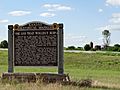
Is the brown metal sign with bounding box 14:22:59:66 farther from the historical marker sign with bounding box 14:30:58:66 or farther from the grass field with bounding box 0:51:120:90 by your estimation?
the grass field with bounding box 0:51:120:90

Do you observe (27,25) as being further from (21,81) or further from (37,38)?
(21,81)

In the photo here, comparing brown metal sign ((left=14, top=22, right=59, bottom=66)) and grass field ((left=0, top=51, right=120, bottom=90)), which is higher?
brown metal sign ((left=14, top=22, right=59, bottom=66))

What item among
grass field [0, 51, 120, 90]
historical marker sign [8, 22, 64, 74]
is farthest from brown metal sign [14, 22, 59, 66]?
grass field [0, 51, 120, 90]

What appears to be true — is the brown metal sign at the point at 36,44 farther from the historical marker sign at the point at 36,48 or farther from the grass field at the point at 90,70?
the grass field at the point at 90,70

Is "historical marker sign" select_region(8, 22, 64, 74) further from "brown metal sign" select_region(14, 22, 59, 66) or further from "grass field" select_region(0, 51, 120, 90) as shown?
"grass field" select_region(0, 51, 120, 90)

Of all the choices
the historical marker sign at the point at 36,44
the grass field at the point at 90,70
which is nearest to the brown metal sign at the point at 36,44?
the historical marker sign at the point at 36,44

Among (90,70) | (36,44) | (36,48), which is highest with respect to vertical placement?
(36,44)

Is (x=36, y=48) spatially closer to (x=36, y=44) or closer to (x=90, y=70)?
(x=36, y=44)

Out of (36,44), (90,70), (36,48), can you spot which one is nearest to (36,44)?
(36,44)

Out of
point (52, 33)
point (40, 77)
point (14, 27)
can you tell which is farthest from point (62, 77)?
point (14, 27)

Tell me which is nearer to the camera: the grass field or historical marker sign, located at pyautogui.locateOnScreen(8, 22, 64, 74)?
the grass field

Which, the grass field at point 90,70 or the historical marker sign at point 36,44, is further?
the historical marker sign at point 36,44

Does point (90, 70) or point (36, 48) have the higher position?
point (36, 48)

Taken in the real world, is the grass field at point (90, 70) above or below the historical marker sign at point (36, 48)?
below
